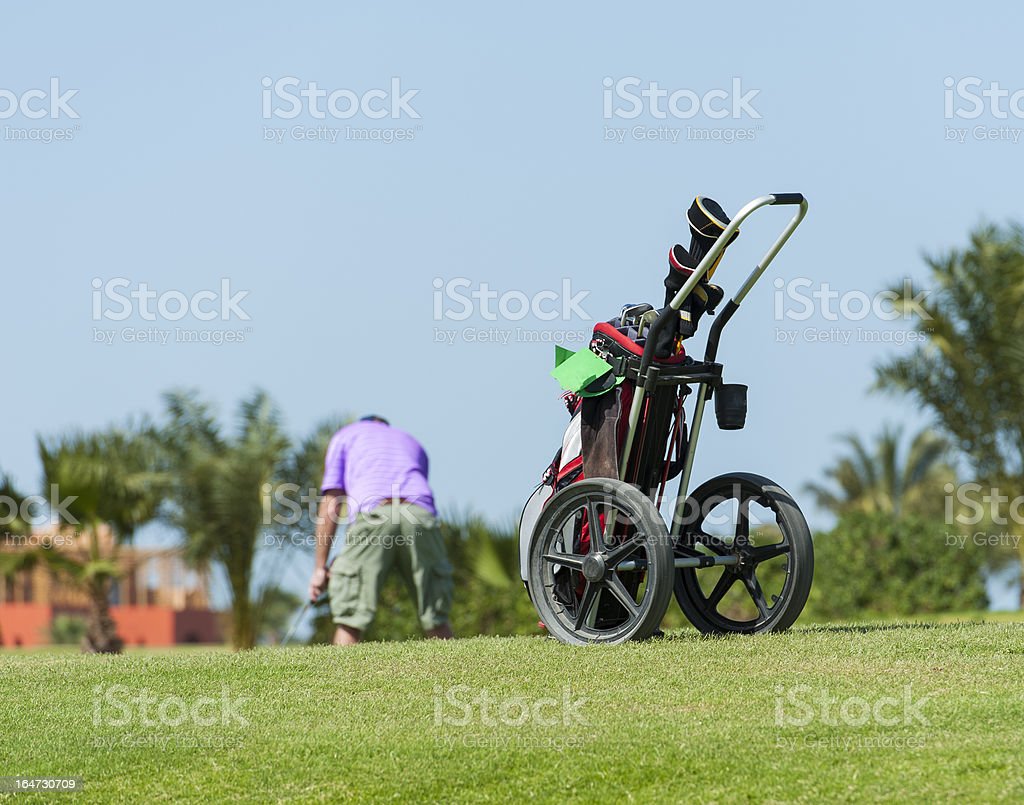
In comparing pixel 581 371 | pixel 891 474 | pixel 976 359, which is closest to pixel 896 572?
pixel 976 359

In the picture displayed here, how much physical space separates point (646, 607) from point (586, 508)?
2.36ft

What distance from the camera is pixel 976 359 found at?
23828 mm

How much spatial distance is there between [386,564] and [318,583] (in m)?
0.54

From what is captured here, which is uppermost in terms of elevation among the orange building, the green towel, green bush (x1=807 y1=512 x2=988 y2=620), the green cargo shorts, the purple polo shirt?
the green towel

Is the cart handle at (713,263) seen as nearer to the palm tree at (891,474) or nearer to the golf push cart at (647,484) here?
the golf push cart at (647,484)

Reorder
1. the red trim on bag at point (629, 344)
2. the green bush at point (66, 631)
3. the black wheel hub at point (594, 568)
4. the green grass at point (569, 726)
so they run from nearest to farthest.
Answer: the green grass at point (569, 726)
the black wheel hub at point (594, 568)
the red trim on bag at point (629, 344)
the green bush at point (66, 631)

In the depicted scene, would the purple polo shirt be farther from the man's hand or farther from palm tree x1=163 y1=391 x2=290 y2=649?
palm tree x1=163 y1=391 x2=290 y2=649

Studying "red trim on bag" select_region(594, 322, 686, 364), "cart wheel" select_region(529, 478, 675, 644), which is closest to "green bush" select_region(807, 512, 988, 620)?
"cart wheel" select_region(529, 478, 675, 644)

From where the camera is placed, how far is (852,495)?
5253cm

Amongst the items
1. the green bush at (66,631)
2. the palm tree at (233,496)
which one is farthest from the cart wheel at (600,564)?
the green bush at (66,631)

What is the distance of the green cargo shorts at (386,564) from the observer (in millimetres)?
10438

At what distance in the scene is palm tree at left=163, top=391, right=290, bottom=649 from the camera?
2230 centimetres

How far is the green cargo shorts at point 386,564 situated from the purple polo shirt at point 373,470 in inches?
3.8

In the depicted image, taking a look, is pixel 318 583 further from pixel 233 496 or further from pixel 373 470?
pixel 233 496
